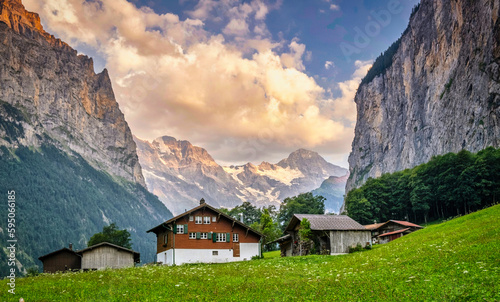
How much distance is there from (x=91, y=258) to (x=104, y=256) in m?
2.04

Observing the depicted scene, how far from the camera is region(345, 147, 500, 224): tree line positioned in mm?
84312

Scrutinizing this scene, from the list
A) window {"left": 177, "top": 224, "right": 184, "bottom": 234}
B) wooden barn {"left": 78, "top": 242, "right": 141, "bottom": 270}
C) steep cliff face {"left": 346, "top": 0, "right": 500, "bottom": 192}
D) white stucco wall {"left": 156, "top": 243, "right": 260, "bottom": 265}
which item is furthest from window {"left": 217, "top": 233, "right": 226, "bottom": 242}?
steep cliff face {"left": 346, "top": 0, "right": 500, "bottom": 192}

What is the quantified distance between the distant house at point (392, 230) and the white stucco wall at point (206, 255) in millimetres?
30076

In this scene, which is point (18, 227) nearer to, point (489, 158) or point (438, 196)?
point (438, 196)

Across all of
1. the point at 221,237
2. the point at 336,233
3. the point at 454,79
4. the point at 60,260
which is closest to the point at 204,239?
the point at 221,237

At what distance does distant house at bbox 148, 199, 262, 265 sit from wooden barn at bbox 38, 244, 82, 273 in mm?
17908

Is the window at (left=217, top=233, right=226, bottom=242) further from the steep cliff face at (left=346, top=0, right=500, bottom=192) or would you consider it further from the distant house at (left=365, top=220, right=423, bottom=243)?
the steep cliff face at (left=346, top=0, right=500, bottom=192)

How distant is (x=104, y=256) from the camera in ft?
217

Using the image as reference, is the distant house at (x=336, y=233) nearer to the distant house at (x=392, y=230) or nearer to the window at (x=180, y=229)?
the window at (x=180, y=229)

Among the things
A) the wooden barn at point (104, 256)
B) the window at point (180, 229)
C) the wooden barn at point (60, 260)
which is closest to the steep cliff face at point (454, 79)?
the window at point (180, 229)

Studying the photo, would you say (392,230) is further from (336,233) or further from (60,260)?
(60,260)

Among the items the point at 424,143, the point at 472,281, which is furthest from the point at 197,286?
the point at 424,143

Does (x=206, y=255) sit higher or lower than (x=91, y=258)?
higher

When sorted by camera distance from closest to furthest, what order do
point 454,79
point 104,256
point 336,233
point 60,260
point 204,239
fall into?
point 204,239
point 336,233
point 104,256
point 60,260
point 454,79
